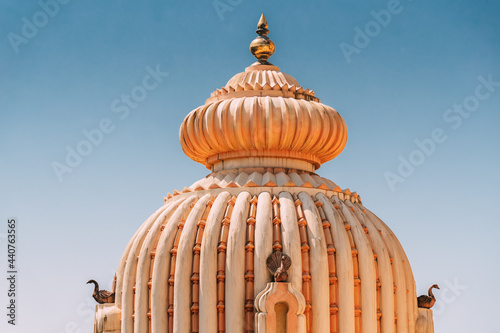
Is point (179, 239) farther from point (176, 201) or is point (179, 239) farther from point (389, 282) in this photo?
point (389, 282)

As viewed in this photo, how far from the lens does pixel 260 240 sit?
47.0 ft

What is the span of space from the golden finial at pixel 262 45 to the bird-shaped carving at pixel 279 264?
215 inches

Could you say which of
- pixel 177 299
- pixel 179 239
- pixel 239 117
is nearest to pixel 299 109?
pixel 239 117

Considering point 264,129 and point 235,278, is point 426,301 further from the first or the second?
point 264,129

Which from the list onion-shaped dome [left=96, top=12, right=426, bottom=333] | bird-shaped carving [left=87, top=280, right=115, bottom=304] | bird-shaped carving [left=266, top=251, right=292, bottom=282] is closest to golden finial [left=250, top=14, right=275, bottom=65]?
onion-shaped dome [left=96, top=12, right=426, bottom=333]

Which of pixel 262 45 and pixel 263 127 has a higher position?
pixel 262 45

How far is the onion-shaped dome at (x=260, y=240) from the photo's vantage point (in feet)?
46.4

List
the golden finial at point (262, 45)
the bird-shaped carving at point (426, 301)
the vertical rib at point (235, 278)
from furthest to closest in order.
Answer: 1. the golden finial at point (262, 45)
2. the bird-shaped carving at point (426, 301)
3. the vertical rib at point (235, 278)

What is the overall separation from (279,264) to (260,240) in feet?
2.16

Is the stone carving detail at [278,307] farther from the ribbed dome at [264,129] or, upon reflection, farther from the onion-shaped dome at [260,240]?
the ribbed dome at [264,129]

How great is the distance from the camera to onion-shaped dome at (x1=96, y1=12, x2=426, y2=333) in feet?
46.4

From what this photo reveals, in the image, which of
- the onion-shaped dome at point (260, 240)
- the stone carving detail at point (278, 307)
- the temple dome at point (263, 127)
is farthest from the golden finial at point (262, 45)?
the stone carving detail at point (278, 307)

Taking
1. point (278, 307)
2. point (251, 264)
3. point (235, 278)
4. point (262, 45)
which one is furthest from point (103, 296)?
point (262, 45)

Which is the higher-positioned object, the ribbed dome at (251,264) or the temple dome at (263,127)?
the temple dome at (263,127)
